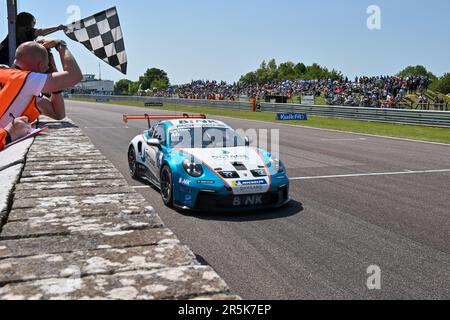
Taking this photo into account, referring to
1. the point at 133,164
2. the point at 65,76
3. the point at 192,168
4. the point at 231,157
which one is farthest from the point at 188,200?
the point at 65,76

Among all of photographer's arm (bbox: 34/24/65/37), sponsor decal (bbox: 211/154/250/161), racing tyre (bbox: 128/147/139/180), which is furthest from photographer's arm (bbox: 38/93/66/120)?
racing tyre (bbox: 128/147/139/180)

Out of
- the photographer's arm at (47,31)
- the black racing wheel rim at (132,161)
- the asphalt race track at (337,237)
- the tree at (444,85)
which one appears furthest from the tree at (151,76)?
the photographer's arm at (47,31)

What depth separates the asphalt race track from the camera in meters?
3.88

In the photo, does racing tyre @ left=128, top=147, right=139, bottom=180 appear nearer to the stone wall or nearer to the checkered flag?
the checkered flag

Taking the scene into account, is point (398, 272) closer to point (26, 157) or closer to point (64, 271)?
point (26, 157)

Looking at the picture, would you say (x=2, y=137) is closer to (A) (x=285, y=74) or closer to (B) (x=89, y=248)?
(B) (x=89, y=248)

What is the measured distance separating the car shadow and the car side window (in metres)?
1.68

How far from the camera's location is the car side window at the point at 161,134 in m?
7.86

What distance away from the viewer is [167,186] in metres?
6.95

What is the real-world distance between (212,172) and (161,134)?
1.95 m

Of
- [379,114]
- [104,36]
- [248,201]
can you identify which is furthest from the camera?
[379,114]

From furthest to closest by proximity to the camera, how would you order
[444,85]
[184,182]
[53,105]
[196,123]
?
1. [444,85]
2. [196,123]
3. [184,182]
4. [53,105]

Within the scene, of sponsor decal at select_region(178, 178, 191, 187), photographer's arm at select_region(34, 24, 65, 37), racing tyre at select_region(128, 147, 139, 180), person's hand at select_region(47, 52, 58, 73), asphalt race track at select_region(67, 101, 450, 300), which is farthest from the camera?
racing tyre at select_region(128, 147, 139, 180)
